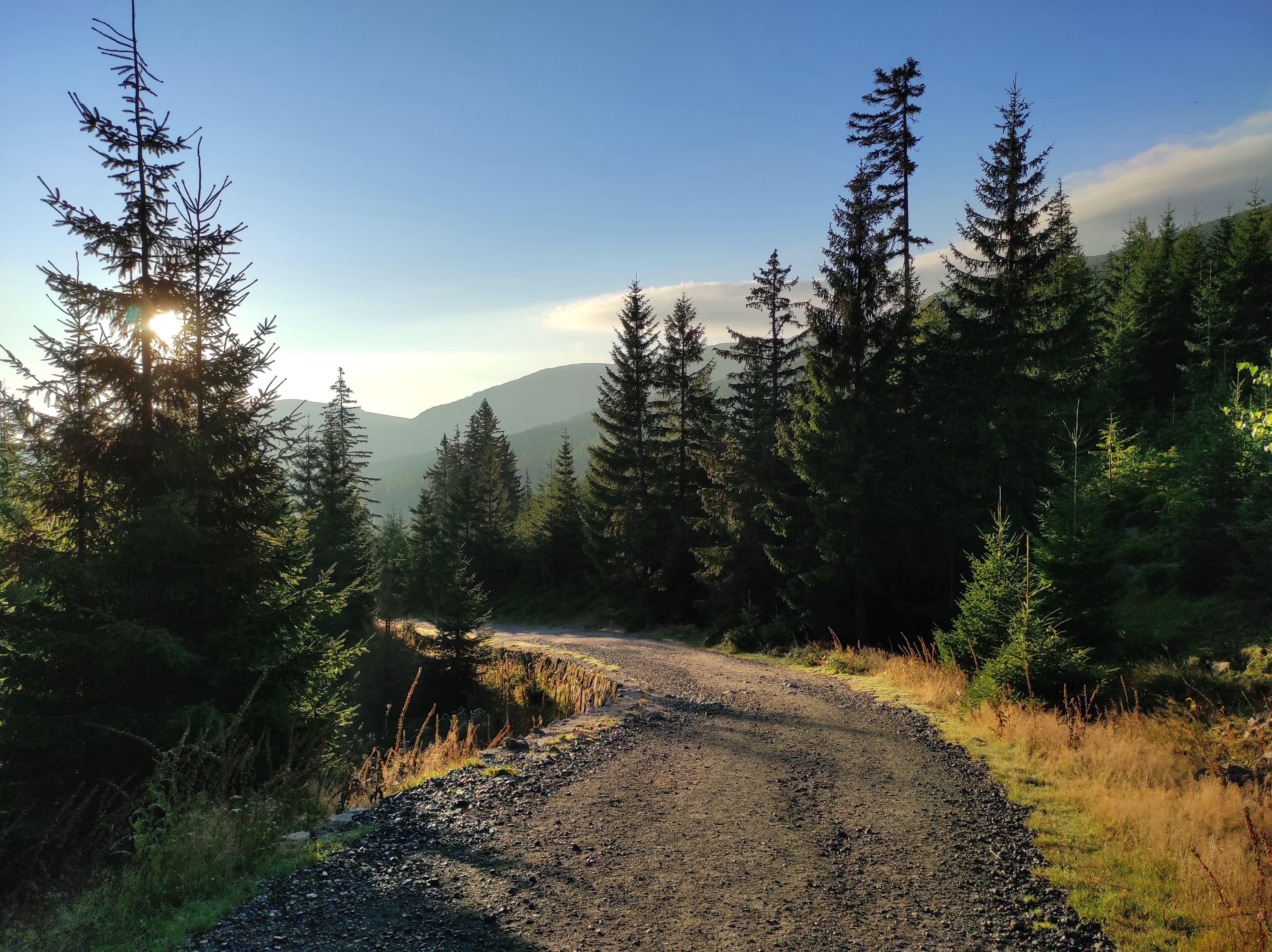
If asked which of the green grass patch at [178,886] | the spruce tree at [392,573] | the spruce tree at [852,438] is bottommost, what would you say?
the spruce tree at [392,573]

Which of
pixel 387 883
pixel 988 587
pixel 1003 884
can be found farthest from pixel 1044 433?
pixel 387 883

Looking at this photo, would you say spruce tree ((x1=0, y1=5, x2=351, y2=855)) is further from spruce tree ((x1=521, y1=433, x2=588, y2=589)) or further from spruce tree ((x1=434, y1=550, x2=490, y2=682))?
spruce tree ((x1=521, y1=433, x2=588, y2=589))

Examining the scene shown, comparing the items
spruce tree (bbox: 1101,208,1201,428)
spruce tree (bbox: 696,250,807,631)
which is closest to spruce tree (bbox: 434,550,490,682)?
spruce tree (bbox: 696,250,807,631)

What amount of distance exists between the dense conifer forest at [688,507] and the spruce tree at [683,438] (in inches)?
7.4

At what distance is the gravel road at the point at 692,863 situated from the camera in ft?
14.0

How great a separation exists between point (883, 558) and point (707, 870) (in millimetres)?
17430

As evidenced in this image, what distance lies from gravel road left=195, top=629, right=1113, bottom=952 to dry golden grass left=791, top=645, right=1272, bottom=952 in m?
0.35

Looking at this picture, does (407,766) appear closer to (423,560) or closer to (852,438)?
(852,438)

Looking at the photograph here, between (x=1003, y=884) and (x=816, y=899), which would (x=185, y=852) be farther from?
(x=1003, y=884)

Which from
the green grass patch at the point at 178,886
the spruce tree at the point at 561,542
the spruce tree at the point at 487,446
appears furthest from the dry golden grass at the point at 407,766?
the spruce tree at the point at 487,446

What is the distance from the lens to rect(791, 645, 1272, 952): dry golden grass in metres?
4.35

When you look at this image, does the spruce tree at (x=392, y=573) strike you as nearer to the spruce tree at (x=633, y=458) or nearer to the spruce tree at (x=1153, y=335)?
the spruce tree at (x=633, y=458)

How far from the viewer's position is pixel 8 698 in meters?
7.14

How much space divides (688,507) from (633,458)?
179 inches
